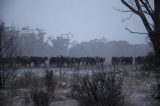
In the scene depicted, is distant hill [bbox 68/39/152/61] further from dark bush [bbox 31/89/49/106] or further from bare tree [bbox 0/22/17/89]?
dark bush [bbox 31/89/49/106]

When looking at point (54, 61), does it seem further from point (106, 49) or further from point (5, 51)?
point (106, 49)

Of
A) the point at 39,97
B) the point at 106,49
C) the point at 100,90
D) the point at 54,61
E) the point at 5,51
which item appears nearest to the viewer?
the point at 100,90

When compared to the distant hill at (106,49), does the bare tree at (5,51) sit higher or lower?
lower

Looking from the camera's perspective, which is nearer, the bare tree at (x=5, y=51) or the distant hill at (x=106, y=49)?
the bare tree at (x=5, y=51)

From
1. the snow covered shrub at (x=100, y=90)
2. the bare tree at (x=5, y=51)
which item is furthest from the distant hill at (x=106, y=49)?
the snow covered shrub at (x=100, y=90)

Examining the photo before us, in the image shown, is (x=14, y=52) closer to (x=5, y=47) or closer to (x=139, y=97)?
(x=5, y=47)

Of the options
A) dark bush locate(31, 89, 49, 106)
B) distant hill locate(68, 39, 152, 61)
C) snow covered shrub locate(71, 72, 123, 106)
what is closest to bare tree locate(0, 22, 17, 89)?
dark bush locate(31, 89, 49, 106)

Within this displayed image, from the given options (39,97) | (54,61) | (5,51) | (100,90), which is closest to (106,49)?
(54,61)

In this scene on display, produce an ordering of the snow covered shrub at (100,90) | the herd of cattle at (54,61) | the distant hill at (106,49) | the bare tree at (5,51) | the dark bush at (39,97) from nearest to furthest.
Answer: the snow covered shrub at (100,90) < the dark bush at (39,97) < the bare tree at (5,51) < the herd of cattle at (54,61) < the distant hill at (106,49)

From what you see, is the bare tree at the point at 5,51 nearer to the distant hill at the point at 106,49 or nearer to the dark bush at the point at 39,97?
the dark bush at the point at 39,97

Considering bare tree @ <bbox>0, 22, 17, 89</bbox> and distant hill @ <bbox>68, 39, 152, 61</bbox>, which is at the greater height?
distant hill @ <bbox>68, 39, 152, 61</bbox>

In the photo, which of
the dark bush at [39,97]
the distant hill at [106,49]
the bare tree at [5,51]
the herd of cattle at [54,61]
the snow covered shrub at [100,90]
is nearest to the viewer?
the snow covered shrub at [100,90]

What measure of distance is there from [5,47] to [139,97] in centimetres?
828

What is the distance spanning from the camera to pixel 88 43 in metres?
119
